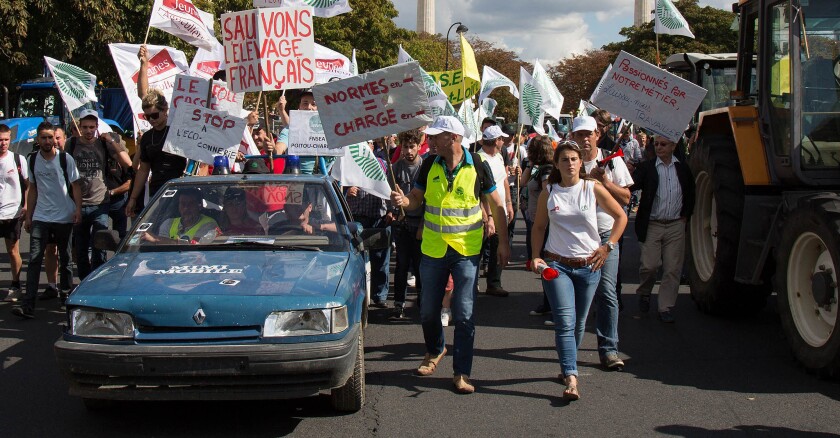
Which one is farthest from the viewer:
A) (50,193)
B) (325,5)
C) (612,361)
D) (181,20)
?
(325,5)

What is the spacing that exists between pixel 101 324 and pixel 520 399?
2664 millimetres

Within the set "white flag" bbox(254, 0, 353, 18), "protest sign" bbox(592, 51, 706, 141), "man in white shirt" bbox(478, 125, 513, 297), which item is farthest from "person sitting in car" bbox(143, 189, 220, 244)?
"white flag" bbox(254, 0, 353, 18)

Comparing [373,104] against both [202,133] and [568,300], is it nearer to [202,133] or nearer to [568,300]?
[568,300]

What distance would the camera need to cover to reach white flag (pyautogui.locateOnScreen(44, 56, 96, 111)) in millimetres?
11156

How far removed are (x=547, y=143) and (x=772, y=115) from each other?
7.38 ft

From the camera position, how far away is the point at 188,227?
6090 millimetres

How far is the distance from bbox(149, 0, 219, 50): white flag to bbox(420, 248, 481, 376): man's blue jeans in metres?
6.10

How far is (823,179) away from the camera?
22.5 feet

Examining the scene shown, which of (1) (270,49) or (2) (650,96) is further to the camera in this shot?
(1) (270,49)

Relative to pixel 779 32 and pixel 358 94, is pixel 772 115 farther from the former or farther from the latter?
pixel 358 94

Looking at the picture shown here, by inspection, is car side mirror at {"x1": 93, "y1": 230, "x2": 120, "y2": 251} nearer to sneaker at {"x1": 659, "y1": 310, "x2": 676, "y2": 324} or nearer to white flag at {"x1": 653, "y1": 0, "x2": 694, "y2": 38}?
sneaker at {"x1": 659, "y1": 310, "x2": 676, "y2": 324}

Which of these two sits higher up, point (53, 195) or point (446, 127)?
point (446, 127)

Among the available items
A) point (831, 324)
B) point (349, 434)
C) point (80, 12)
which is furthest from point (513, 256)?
point (80, 12)

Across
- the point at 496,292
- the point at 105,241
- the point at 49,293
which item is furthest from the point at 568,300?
the point at 49,293
